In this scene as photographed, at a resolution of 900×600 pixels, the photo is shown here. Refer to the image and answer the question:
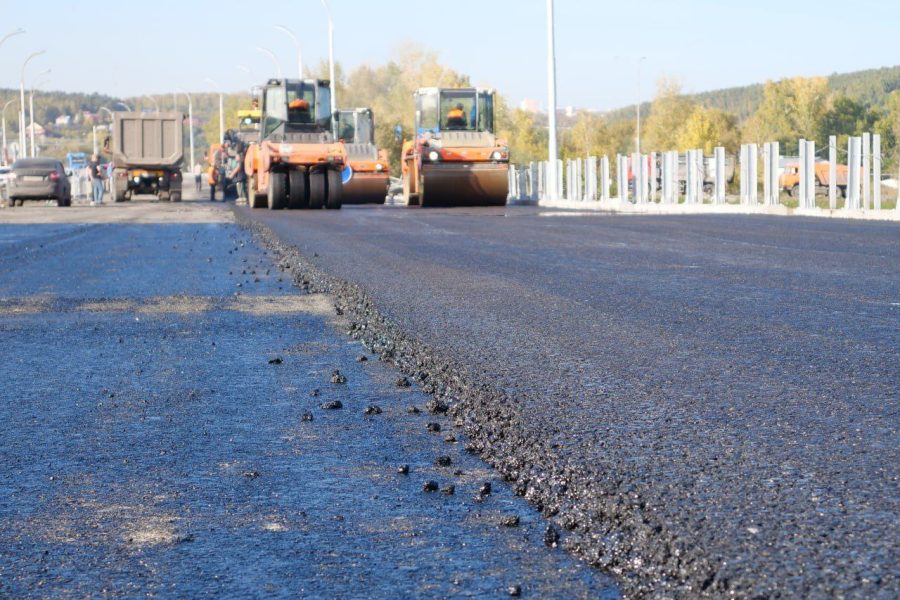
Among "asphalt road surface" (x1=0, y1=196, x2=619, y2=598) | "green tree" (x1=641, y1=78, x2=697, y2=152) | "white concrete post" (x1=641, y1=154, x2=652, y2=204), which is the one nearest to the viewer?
"asphalt road surface" (x1=0, y1=196, x2=619, y2=598)

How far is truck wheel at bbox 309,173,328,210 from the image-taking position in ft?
109

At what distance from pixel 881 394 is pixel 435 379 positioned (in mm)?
2135

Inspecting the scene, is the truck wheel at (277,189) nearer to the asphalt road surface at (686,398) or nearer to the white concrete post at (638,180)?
the white concrete post at (638,180)

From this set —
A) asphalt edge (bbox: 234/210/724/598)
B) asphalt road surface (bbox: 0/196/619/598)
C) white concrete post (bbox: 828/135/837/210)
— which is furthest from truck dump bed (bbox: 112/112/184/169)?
asphalt edge (bbox: 234/210/724/598)

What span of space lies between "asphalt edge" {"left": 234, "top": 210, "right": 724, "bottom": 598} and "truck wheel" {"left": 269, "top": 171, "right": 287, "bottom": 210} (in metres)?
25.7

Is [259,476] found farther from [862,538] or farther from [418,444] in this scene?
[862,538]

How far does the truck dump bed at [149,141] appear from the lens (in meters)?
48.8

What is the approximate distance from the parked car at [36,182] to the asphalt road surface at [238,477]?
1392 inches

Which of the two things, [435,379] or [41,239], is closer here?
[435,379]

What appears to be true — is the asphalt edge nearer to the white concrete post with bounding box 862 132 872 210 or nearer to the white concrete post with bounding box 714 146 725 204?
the white concrete post with bounding box 862 132 872 210

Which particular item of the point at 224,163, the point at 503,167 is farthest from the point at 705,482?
the point at 224,163

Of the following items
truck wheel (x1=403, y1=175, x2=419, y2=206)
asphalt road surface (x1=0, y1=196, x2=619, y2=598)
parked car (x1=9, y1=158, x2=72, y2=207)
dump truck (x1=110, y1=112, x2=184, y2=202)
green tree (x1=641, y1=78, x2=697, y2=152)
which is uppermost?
green tree (x1=641, y1=78, x2=697, y2=152)

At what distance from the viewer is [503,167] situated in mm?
35344

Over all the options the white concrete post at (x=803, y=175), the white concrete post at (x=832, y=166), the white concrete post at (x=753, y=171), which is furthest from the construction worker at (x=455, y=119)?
the white concrete post at (x=832, y=166)
